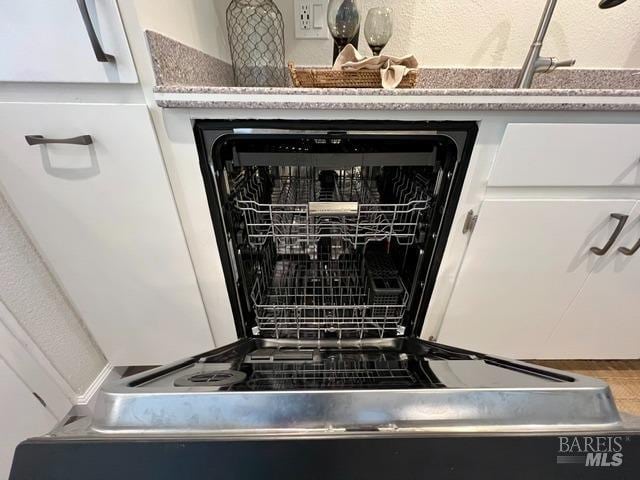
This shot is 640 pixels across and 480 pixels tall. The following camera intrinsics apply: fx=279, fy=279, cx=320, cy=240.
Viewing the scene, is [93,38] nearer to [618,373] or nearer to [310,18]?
[310,18]

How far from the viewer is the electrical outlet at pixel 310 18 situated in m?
1.06

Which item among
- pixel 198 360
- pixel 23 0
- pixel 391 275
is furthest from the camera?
pixel 391 275

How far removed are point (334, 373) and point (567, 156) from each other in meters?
0.73

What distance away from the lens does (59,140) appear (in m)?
0.60

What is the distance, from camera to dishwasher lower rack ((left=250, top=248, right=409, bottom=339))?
831mm

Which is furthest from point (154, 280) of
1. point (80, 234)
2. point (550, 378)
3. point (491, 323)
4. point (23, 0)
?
point (491, 323)

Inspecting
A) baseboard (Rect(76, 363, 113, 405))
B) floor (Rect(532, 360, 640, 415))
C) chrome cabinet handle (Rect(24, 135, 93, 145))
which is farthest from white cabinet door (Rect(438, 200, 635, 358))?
baseboard (Rect(76, 363, 113, 405))

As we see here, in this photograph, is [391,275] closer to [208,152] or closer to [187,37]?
[208,152]

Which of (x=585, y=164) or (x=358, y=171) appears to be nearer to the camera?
(x=585, y=164)

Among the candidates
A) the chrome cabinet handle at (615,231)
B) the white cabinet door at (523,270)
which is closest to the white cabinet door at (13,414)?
the white cabinet door at (523,270)

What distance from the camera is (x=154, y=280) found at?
811mm

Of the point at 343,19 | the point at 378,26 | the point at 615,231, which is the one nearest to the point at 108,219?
the point at 343,19

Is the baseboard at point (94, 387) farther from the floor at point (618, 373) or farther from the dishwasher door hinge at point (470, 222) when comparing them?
the floor at point (618, 373)

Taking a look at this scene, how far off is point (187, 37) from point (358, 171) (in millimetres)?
626
